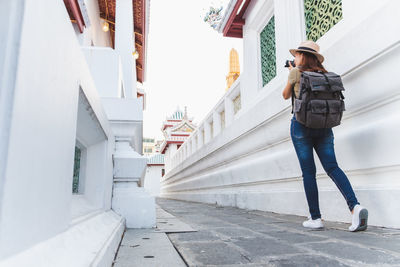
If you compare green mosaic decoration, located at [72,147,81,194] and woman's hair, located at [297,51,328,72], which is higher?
woman's hair, located at [297,51,328,72]

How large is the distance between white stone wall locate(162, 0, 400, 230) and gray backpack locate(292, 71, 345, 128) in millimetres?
352

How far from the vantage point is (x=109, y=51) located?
2.72m

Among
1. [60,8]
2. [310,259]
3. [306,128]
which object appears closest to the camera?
[60,8]

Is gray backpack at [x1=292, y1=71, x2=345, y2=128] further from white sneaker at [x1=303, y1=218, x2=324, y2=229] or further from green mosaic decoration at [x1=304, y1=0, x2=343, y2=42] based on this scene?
green mosaic decoration at [x1=304, y1=0, x2=343, y2=42]

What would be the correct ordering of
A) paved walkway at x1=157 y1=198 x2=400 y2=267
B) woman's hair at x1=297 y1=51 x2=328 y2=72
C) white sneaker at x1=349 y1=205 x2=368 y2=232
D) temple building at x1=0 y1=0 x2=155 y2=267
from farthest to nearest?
woman's hair at x1=297 y1=51 x2=328 y2=72 → white sneaker at x1=349 y1=205 x2=368 y2=232 → paved walkway at x1=157 y1=198 x2=400 y2=267 → temple building at x1=0 y1=0 x2=155 y2=267

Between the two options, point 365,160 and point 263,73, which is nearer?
point 365,160

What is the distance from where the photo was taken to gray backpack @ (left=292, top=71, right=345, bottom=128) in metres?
2.04

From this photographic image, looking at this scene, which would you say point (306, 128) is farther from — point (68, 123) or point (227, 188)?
point (227, 188)

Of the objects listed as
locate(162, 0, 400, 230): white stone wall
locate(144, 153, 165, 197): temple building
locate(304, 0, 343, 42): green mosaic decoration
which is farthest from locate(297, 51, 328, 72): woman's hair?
locate(144, 153, 165, 197): temple building

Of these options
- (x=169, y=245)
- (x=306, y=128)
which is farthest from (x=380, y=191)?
(x=169, y=245)

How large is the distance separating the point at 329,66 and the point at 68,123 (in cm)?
235

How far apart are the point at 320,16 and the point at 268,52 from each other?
1440mm

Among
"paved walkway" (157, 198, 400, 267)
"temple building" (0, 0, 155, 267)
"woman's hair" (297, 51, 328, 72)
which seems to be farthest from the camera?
"woman's hair" (297, 51, 328, 72)

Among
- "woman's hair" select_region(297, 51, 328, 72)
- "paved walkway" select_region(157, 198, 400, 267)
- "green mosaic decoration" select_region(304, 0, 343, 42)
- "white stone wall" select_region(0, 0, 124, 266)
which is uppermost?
"green mosaic decoration" select_region(304, 0, 343, 42)
